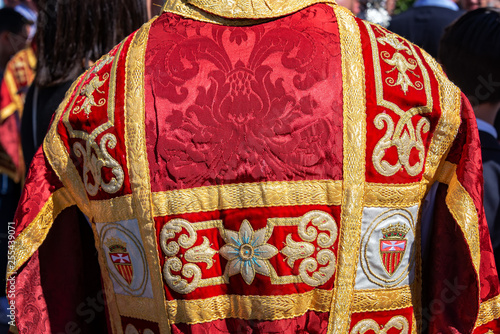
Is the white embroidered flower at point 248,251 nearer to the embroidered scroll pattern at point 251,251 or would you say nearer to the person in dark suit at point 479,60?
the embroidered scroll pattern at point 251,251

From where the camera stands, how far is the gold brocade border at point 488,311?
5.78 feet

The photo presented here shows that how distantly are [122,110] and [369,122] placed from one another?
670 millimetres

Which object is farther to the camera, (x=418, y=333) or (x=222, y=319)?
(x=418, y=333)

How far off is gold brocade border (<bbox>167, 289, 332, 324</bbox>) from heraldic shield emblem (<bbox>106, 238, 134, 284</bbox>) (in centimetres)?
16

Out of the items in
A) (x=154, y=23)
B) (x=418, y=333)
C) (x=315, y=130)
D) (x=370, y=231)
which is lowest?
(x=418, y=333)

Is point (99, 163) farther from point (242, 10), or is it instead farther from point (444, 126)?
point (444, 126)

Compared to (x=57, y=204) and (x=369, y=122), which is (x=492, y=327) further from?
(x=57, y=204)

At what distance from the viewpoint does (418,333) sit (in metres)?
1.82

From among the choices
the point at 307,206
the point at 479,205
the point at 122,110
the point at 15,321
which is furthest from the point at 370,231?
the point at 15,321

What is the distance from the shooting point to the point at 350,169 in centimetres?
164

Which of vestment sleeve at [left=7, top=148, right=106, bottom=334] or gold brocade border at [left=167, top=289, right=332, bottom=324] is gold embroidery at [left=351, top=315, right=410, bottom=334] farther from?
vestment sleeve at [left=7, top=148, right=106, bottom=334]

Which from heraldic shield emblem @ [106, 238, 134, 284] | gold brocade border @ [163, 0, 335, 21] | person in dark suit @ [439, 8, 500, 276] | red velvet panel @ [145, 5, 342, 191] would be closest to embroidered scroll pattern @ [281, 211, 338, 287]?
red velvet panel @ [145, 5, 342, 191]

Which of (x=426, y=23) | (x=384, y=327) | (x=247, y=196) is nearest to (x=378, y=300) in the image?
(x=384, y=327)

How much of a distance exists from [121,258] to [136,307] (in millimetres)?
149
